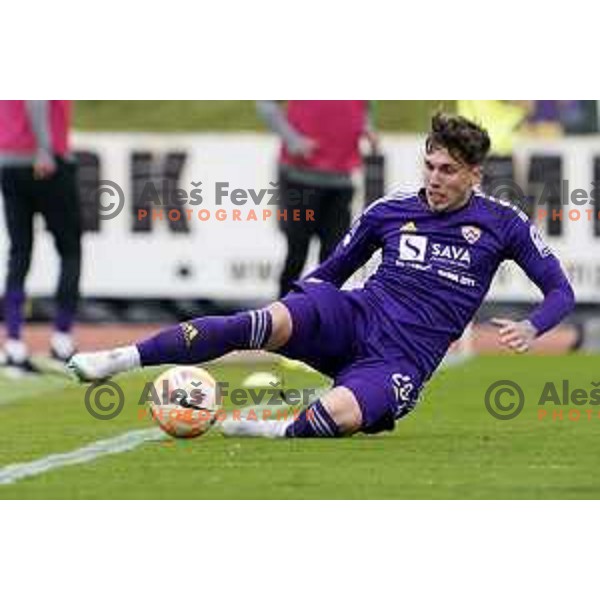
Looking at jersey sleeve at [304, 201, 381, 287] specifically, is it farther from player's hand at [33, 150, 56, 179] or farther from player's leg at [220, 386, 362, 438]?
player's hand at [33, 150, 56, 179]

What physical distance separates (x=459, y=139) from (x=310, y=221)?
6.01 metres

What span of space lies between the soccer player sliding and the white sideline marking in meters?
0.56

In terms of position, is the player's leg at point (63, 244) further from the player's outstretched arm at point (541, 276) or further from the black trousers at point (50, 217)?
the player's outstretched arm at point (541, 276)

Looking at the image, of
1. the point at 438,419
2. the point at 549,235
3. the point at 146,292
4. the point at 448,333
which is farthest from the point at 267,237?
the point at 448,333

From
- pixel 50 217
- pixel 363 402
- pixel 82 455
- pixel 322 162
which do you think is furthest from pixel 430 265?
pixel 50 217

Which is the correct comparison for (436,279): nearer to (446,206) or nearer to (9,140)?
(446,206)

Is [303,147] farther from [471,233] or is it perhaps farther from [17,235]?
[471,233]

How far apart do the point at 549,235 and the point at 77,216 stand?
4698 mm

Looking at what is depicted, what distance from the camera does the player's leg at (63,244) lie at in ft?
49.6

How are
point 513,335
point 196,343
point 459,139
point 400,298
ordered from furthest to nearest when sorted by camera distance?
point 400,298 < point 459,139 < point 196,343 < point 513,335

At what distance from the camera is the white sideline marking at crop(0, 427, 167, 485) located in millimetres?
8688

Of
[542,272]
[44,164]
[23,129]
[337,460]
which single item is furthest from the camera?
[23,129]

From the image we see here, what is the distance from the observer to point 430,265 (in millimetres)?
9531

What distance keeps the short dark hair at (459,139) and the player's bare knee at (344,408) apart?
47.5 inches
